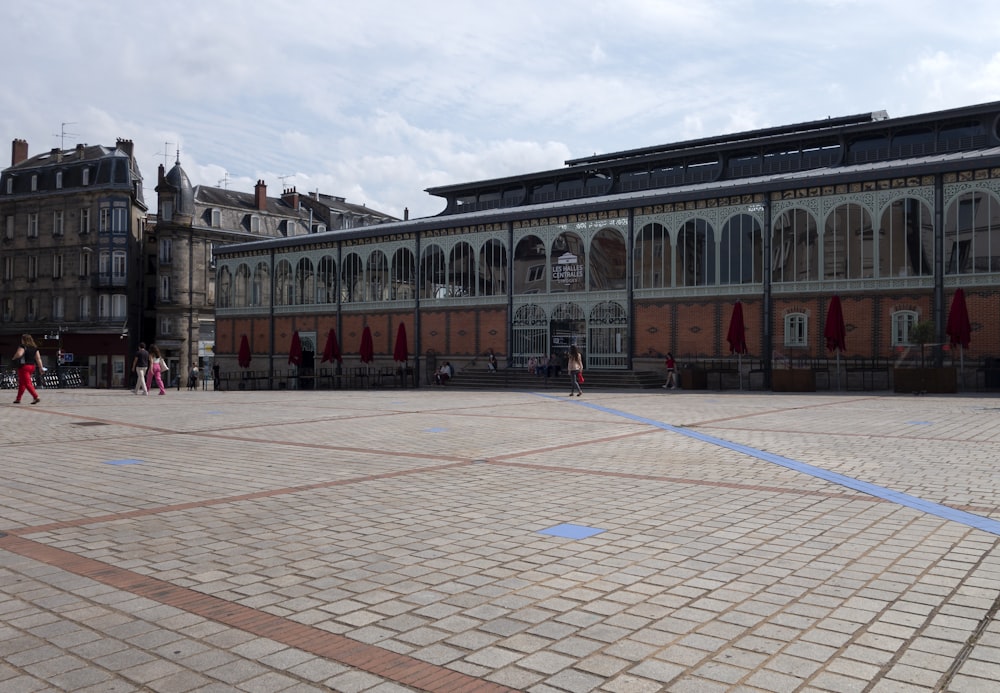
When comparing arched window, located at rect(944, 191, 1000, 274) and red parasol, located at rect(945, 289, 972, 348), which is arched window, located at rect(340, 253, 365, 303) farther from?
red parasol, located at rect(945, 289, 972, 348)

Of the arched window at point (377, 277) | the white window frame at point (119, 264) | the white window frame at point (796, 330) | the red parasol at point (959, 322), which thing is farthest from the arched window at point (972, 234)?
the white window frame at point (119, 264)

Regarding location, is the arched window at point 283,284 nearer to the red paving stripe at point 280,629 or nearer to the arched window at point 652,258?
the arched window at point 652,258

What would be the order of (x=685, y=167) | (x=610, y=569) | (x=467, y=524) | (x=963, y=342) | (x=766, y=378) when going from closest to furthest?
(x=610, y=569) → (x=467, y=524) → (x=963, y=342) → (x=766, y=378) → (x=685, y=167)

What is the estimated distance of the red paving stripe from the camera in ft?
10.6

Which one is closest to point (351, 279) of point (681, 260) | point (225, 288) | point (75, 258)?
point (225, 288)

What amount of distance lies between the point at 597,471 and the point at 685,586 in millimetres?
4066

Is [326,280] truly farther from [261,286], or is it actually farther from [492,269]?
[492,269]

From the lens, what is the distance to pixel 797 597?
4238 millimetres

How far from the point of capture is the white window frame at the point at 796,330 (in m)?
28.2

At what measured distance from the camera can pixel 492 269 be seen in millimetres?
35594

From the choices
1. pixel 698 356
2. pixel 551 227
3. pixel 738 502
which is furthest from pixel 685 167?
pixel 738 502

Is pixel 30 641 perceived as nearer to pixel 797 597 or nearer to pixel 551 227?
pixel 797 597

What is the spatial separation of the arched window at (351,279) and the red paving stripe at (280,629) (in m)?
35.5

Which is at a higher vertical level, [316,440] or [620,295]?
[620,295]
